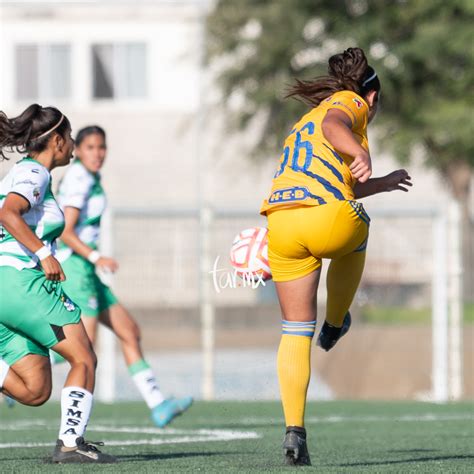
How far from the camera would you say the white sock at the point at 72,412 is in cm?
671

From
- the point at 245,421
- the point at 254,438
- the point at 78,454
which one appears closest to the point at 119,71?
the point at 245,421

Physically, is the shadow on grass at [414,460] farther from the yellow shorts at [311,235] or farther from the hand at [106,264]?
the hand at [106,264]

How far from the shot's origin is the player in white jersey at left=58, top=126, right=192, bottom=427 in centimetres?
947

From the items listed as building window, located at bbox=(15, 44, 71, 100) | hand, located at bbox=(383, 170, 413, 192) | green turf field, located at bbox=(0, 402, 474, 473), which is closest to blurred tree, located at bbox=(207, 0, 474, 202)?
building window, located at bbox=(15, 44, 71, 100)

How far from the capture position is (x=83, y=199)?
9.49m

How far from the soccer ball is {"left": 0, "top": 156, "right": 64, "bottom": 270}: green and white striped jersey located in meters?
1.04

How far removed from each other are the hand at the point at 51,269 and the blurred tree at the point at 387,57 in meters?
19.5

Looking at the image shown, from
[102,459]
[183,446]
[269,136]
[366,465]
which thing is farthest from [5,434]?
[269,136]

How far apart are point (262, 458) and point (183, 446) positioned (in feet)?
3.66

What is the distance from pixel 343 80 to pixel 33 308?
1873 mm

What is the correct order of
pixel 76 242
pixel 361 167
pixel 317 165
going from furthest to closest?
pixel 76 242
pixel 317 165
pixel 361 167

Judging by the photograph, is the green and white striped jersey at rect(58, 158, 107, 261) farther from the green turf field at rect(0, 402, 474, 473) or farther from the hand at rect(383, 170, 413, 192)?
the hand at rect(383, 170, 413, 192)

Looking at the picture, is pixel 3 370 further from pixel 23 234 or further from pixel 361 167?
pixel 361 167

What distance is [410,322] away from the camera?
17.7 meters
